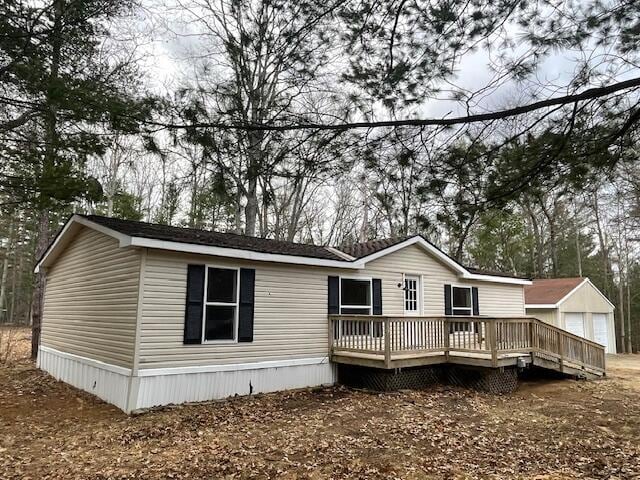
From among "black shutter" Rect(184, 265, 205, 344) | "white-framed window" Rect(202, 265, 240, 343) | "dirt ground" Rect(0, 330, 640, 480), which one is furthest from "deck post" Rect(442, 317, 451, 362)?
"black shutter" Rect(184, 265, 205, 344)

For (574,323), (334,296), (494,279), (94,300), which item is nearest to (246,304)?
(334,296)

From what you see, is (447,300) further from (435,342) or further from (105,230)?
(105,230)

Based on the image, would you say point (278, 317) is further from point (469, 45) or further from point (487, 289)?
point (487, 289)

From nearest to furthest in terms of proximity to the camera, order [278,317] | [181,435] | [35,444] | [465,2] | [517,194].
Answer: [465,2]
[517,194]
[35,444]
[181,435]
[278,317]

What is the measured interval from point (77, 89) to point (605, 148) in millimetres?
6069

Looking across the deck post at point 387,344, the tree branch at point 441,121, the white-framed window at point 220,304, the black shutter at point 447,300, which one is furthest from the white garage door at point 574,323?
the tree branch at point 441,121

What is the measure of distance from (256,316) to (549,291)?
55.2 feet

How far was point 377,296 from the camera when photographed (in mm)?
11320

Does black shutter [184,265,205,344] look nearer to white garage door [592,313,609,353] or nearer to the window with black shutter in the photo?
the window with black shutter

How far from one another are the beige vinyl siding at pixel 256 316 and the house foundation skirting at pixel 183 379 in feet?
0.54

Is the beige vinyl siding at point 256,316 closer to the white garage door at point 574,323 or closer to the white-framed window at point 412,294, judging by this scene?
the white-framed window at point 412,294

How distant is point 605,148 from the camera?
16.4 ft

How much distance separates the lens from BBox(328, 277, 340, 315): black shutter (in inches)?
415

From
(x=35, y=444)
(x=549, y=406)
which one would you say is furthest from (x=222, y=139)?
(x=549, y=406)
